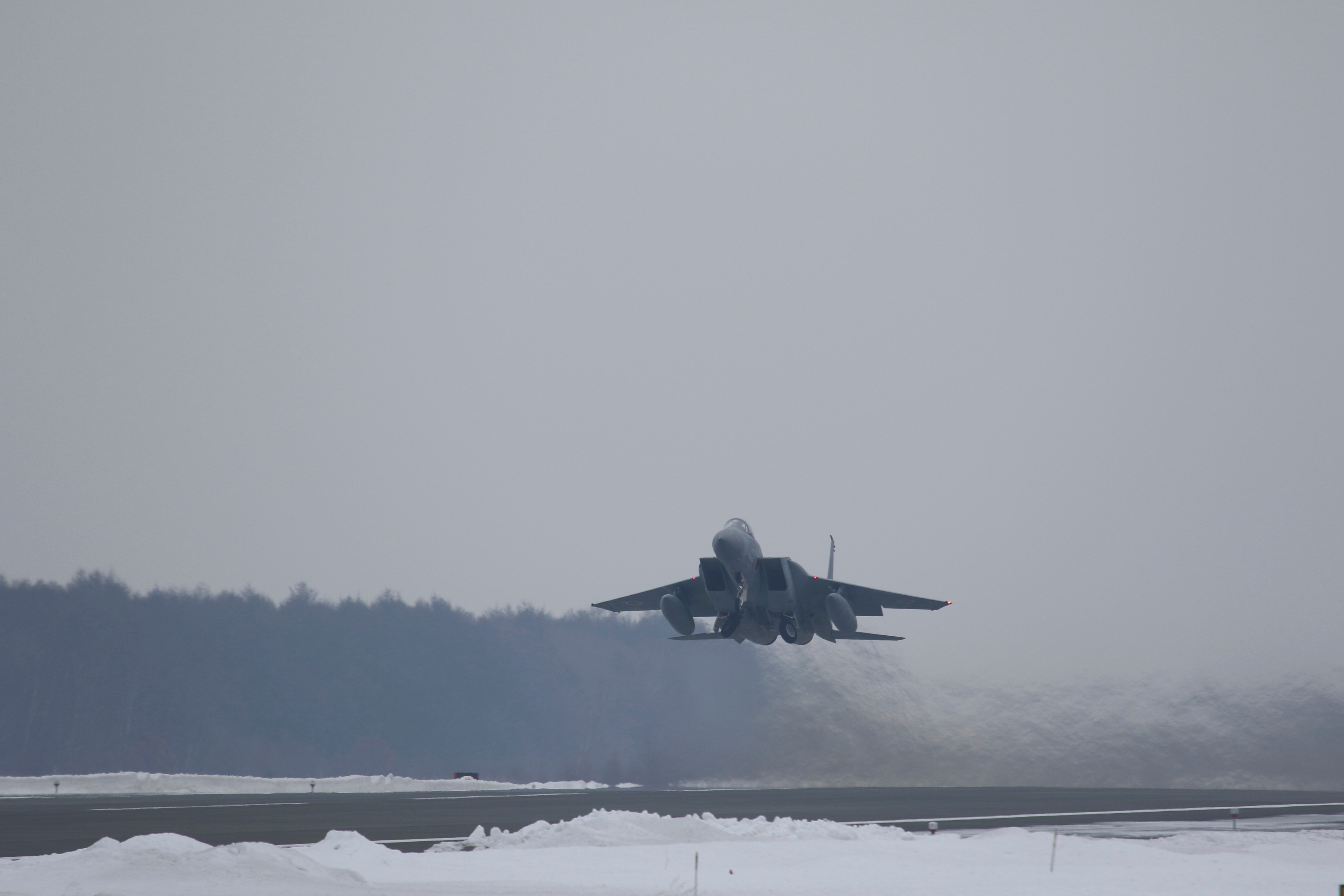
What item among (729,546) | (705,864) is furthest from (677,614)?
(705,864)

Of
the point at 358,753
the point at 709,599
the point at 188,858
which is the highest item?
the point at 709,599

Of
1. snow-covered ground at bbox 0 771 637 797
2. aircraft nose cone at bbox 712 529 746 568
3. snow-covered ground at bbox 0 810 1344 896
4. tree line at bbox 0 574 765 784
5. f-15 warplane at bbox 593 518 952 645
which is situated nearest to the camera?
snow-covered ground at bbox 0 810 1344 896

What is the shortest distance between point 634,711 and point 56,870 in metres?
63.7

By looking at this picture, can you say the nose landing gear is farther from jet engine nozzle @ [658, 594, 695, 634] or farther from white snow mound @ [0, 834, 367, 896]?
white snow mound @ [0, 834, 367, 896]

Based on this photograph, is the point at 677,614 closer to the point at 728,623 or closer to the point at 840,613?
the point at 728,623

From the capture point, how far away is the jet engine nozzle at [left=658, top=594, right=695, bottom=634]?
32781mm

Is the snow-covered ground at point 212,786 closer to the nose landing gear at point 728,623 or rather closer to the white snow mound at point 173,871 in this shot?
the nose landing gear at point 728,623

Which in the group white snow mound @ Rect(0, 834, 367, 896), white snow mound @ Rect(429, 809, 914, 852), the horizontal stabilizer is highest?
the horizontal stabilizer

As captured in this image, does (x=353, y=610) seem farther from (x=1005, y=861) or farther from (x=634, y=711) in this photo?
(x=1005, y=861)

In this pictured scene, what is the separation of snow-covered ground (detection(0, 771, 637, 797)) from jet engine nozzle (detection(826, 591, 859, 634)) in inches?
815

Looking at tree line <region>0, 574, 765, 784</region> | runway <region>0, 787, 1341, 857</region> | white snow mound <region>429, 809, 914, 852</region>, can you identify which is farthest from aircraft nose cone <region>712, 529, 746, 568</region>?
tree line <region>0, 574, 765, 784</region>

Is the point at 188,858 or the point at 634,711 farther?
the point at 634,711

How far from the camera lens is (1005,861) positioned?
19750 mm

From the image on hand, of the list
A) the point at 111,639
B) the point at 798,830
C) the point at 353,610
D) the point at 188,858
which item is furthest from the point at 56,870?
the point at 353,610
